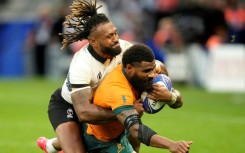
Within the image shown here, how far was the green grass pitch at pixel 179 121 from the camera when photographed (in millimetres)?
11297

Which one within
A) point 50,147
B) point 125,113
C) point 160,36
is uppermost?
point 125,113

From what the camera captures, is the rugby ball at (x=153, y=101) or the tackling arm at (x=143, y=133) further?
the rugby ball at (x=153, y=101)

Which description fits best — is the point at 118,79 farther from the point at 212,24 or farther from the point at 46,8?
the point at 46,8

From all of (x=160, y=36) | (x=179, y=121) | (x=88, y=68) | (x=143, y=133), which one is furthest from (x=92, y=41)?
(x=160, y=36)

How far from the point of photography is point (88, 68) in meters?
8.85

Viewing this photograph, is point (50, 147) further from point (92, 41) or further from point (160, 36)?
point (160, 36)

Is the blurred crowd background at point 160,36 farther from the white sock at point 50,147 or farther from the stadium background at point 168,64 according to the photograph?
the white sock at point 50,147

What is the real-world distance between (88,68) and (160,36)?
13.1 metres

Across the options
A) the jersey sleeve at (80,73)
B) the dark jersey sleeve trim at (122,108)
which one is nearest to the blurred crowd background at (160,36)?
the jersey sleeve at (80,73)

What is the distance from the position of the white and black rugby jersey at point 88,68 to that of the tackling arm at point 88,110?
0.10 m

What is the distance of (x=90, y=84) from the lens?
8922mm

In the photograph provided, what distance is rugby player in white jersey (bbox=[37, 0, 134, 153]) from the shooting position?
28.1ft

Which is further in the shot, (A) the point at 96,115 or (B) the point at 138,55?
(A) the point at 96,115

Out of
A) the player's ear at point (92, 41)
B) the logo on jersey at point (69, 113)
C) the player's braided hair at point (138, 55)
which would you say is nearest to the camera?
the player's braided hair at point (138, 55)
